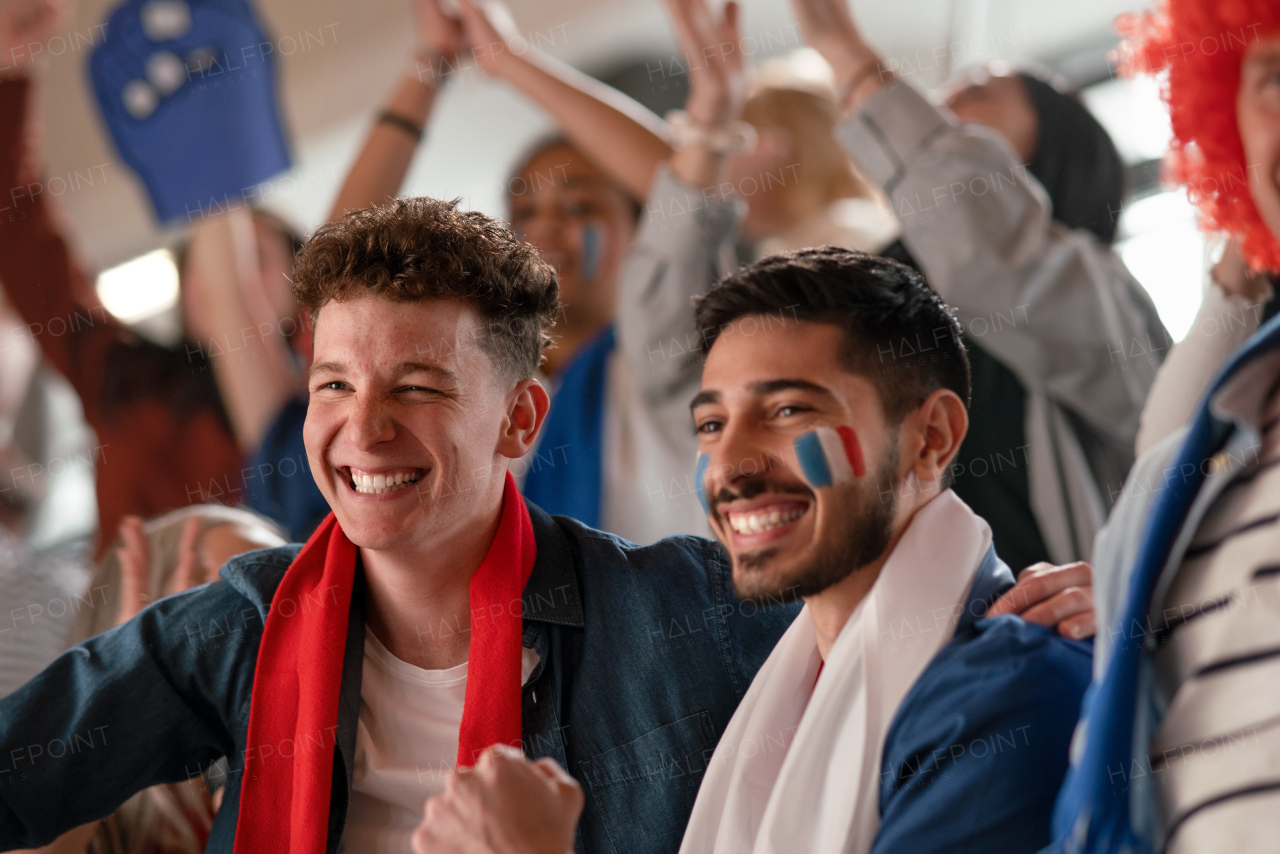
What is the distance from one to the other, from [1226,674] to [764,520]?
1.11 feet

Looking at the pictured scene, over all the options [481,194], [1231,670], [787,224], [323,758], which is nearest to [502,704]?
[323,758]

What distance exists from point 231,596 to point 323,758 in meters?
0.22

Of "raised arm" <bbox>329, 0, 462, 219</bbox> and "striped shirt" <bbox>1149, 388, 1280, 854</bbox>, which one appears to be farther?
"raised arm" <bbox>329, 0, 462, 219</bbox>

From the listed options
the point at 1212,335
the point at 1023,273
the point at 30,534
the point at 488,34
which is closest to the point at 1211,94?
the point at 1212,335

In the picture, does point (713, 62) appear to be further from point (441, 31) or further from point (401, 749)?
point (401, 749)

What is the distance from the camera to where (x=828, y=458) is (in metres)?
0.89

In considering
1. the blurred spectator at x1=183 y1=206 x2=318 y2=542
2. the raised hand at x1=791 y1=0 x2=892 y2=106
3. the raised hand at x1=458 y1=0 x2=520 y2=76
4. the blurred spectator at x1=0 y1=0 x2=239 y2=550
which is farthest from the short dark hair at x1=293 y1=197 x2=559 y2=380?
the blurred spectator at x1=0 y1=0 x2=239 y2=550

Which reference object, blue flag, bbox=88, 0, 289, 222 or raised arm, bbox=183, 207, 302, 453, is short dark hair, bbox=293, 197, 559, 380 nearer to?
raised arm, bbox=183, 207, 302, 453

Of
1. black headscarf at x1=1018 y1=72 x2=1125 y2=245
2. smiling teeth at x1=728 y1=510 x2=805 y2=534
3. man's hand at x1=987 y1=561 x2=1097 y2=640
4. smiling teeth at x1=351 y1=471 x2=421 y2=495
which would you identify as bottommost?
man's hand at x1=987 y1=561 x2=1097 y2=640

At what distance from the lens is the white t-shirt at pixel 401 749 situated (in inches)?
39.7

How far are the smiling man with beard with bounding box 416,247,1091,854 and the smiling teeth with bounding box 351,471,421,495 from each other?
260mm

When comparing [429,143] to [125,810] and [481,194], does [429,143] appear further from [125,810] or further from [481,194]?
[125,810]

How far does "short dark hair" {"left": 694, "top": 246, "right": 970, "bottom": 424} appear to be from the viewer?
92cm

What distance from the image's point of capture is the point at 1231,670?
2.30ft
